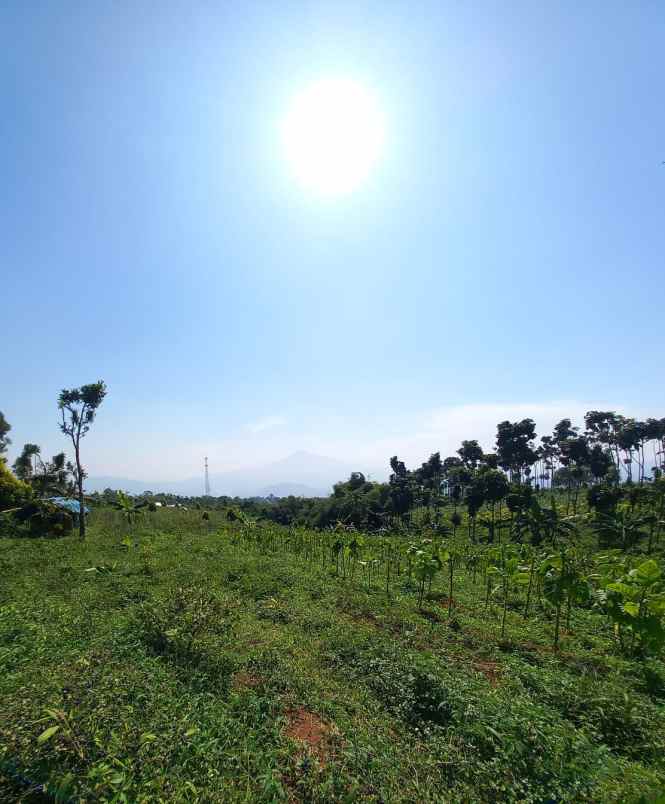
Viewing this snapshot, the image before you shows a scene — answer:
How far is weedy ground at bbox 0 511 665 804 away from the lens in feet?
11.6

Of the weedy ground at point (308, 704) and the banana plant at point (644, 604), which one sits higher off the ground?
the banana plant at point (644, 604)

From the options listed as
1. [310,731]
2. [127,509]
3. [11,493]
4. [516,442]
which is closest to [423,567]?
[310,731]

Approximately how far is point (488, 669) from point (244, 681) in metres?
3.78

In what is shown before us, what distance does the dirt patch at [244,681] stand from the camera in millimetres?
5301

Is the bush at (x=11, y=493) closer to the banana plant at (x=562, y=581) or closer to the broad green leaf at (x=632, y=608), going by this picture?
the banana plant at (x=562, y=581)

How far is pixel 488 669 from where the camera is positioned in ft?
20.4

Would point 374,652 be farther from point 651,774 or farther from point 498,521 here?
point 498,521

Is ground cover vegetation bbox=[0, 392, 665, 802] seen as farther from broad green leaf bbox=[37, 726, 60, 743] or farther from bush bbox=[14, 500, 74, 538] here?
bush bbox=[14, 500, 74, 538]

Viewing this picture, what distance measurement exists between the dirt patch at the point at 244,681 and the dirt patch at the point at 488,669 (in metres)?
3.34

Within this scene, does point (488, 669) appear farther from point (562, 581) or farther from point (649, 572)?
point (649, 572)

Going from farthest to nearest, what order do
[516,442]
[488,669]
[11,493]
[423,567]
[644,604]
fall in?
[516,442] → [11,493] → [423,567] → [488,669] → [644,604]

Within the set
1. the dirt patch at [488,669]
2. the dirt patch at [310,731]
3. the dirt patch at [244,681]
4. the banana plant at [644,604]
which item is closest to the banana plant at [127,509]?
the dirt patch at [244,681]

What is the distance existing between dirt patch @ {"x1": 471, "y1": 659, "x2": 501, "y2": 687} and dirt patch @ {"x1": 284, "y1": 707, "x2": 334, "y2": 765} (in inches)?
105

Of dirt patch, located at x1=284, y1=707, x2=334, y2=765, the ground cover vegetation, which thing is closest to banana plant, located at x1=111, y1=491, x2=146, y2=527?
the ground cover vegetation
